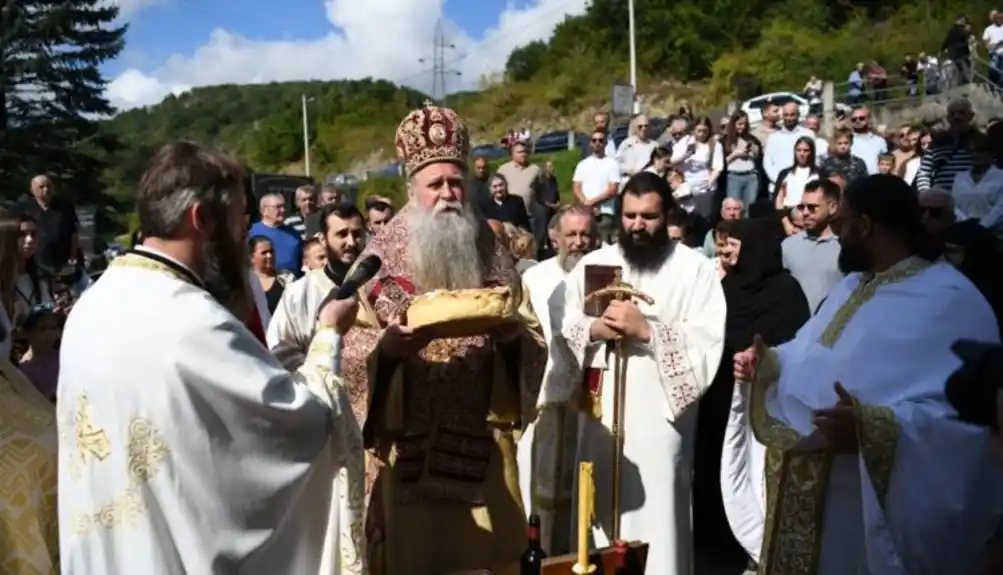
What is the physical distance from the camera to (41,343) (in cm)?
479

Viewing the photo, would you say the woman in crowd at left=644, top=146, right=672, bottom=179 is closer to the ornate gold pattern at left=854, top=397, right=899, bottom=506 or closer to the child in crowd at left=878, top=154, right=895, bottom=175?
the child in crowd at left=878, top=154, right=895, bottom=175

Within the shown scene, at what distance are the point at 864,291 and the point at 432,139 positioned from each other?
172 centimetres

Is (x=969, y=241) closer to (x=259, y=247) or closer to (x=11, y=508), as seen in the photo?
(x=259, y=247)

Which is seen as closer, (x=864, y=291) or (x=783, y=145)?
(x=864, y=291)

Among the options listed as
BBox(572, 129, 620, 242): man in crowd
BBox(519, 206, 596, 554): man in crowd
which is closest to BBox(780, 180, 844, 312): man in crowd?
BBox(519, 206, 596, 554): man in crowd

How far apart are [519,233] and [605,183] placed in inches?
137

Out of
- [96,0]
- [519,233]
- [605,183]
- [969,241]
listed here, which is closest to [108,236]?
[96,0]

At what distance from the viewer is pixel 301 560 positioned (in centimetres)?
281

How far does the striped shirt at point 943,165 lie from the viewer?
27.1 feet

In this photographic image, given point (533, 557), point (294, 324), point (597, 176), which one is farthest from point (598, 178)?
point (533, 557)

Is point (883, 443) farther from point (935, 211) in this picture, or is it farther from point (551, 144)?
point (551, 144)

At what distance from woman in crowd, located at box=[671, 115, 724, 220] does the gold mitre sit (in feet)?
21.7

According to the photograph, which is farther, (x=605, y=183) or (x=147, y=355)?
(x=605, y=183)

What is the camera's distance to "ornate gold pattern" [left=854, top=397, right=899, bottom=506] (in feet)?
10.8
